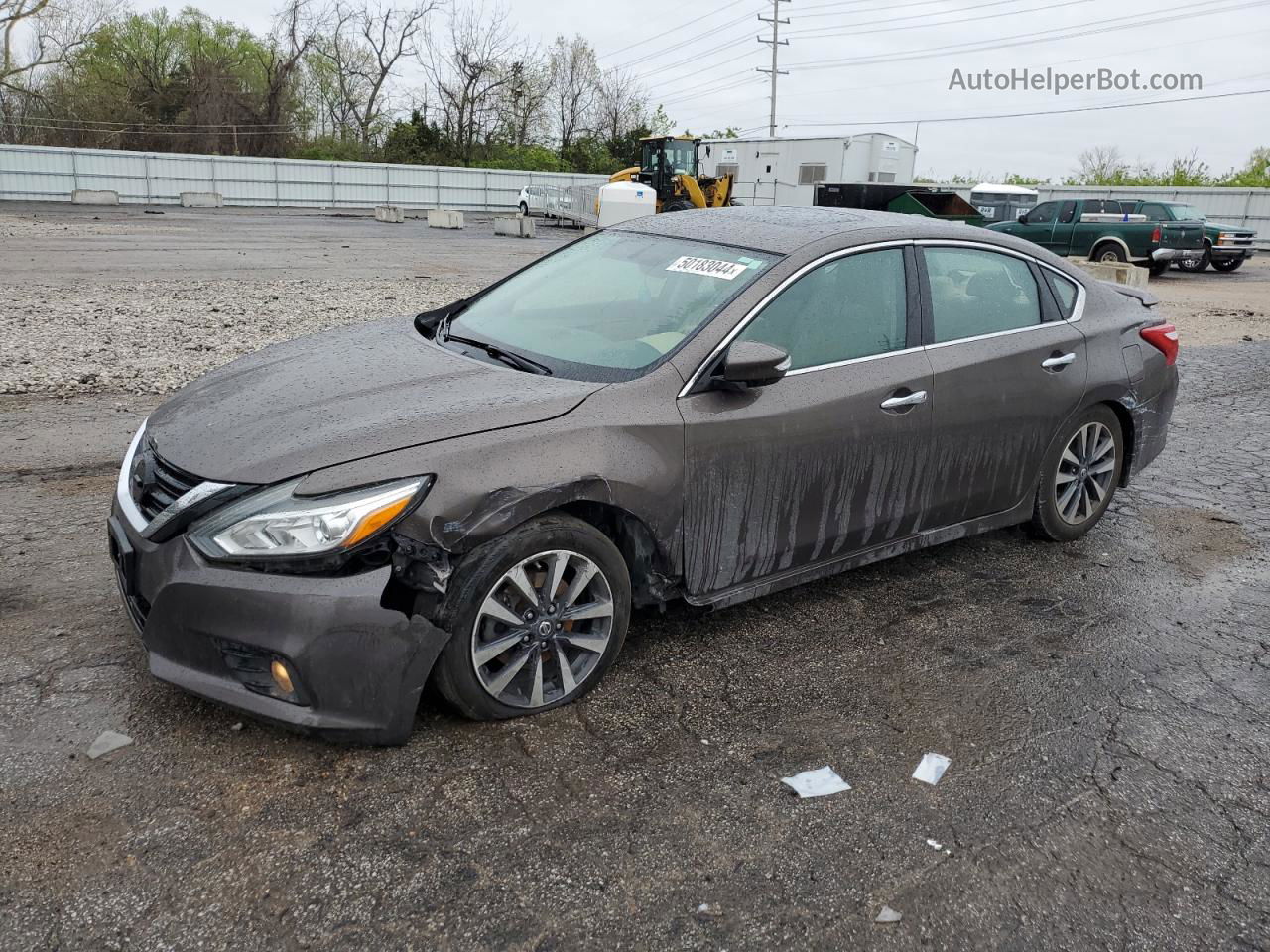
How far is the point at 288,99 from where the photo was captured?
55406 mm

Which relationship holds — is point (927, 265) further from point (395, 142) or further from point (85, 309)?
point (395, 142)

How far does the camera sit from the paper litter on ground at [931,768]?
323cm

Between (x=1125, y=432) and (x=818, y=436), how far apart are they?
7.68ft

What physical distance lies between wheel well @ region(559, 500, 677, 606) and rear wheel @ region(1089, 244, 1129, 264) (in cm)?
2288

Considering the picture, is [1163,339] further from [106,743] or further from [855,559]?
[106,743]

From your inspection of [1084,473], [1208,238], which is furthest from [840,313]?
[1208,238]

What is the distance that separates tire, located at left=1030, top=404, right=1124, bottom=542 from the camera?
5.01 meters

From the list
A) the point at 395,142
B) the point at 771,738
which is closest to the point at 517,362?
the point at 771,738

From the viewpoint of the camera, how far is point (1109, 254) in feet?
78.1

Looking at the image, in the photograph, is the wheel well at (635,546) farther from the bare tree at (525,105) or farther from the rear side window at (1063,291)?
the bare tree at (525,105)

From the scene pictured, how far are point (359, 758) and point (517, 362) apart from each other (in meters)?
1.51

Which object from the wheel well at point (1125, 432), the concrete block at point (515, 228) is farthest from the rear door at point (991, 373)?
the concrete block at point (515, 228)

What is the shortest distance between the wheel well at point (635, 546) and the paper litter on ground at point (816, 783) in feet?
2.69

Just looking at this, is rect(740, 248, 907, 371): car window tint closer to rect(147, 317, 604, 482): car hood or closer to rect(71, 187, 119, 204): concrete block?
rect(147, 317, 604, 482): car hood
